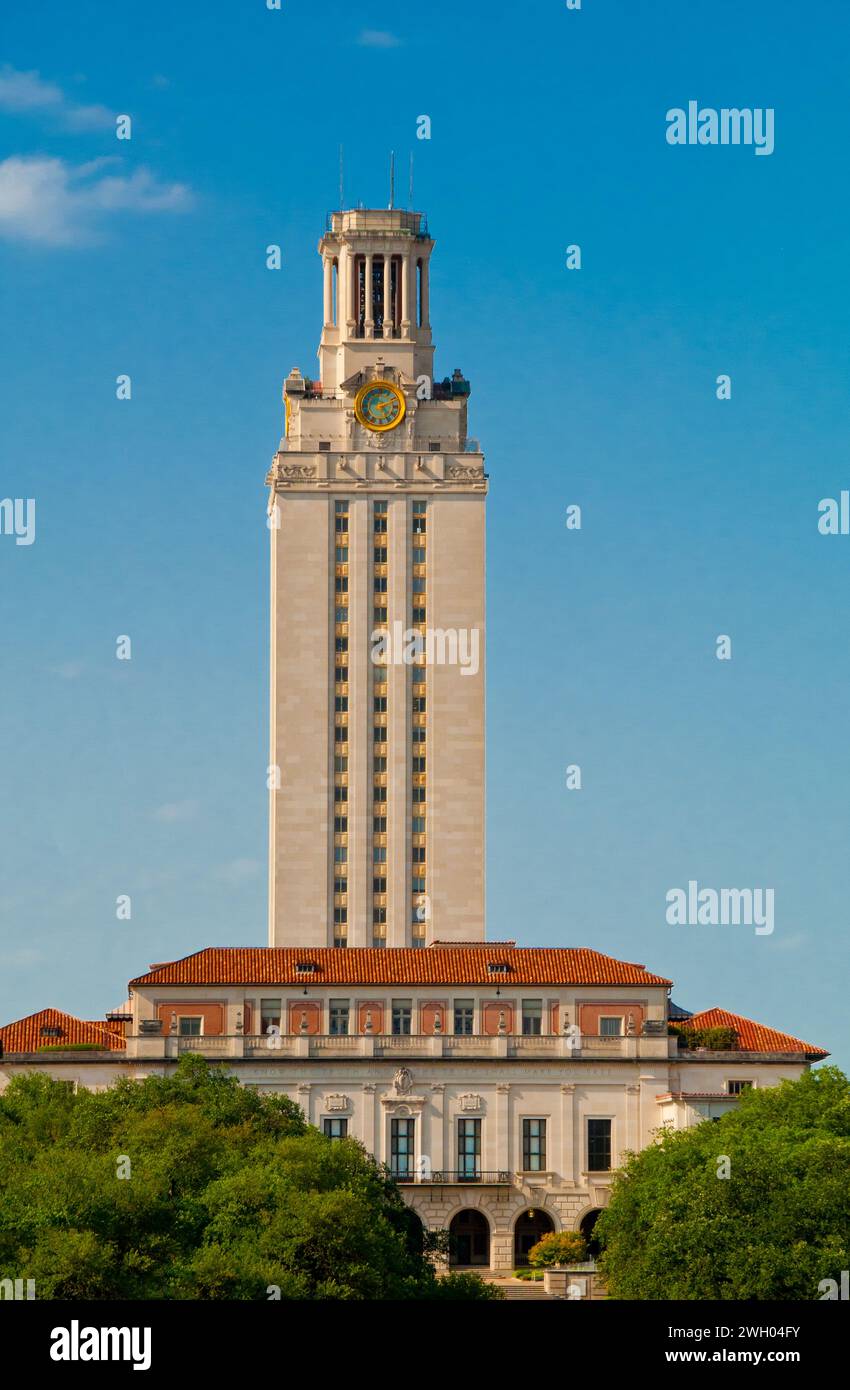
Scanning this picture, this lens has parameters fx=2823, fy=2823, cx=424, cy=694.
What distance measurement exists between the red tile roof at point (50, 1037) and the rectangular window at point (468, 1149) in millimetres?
18976

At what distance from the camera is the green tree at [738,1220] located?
3935 inches

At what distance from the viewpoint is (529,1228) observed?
149 metres

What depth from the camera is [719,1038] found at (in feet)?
505

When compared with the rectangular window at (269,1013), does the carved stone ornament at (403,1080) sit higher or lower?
lower

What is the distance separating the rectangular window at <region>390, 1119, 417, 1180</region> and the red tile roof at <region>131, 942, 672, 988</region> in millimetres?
7751

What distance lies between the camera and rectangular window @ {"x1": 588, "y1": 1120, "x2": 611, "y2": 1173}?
493ft

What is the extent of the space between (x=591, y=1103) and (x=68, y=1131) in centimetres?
3853

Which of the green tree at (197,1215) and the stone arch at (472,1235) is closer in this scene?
the green tree at (197,1215)

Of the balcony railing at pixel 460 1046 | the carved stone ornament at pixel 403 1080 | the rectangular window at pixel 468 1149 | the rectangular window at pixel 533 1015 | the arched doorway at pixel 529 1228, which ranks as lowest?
the arched doorway at pixel 529 1228

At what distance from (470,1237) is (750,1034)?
19548 mm

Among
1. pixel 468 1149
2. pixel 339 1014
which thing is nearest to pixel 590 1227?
pixel 468 1149

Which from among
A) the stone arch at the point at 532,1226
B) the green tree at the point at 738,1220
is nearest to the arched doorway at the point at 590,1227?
the stone arch at the point at 532,1226

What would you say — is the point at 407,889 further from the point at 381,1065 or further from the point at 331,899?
the point at 381,1065

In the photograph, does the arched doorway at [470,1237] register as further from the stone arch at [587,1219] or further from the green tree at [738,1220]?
the green tree at [738,1220]
